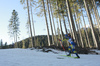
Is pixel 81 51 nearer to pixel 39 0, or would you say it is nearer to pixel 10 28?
pixel 39 0

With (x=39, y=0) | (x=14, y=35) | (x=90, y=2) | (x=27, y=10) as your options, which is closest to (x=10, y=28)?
(x=14, y=35)

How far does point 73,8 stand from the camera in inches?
679

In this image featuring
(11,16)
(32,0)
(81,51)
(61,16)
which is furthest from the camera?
(11,16)

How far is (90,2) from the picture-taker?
17156 millimetres

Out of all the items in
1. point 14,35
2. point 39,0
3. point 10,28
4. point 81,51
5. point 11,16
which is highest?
point 11,16

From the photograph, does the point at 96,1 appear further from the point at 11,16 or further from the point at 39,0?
the point at 11,16

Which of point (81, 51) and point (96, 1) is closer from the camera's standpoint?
point (81, 51)

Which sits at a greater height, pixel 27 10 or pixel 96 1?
pixel 96 1

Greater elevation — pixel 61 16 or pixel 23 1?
pixel 23 1

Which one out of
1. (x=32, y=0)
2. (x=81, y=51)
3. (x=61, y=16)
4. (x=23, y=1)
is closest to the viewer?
(x=81, y=51)

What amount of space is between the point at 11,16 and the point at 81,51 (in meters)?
28.3

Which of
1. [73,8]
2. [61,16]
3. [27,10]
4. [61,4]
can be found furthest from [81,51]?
[27,10]

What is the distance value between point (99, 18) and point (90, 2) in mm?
3826

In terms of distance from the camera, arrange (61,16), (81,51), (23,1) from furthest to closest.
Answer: (23,1), (61,16), (81,51)
